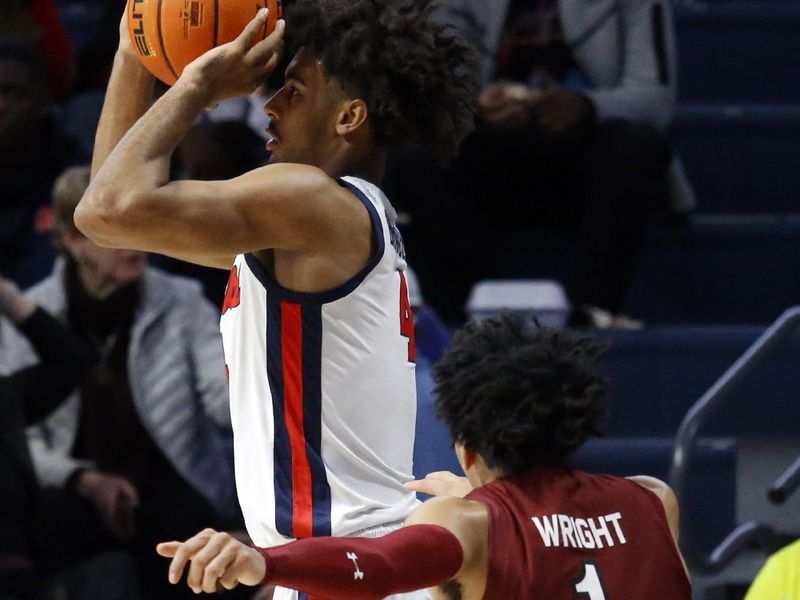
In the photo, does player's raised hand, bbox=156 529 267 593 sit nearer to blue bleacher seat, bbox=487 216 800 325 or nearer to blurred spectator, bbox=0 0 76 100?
blue bleacher seat, bbox=487 216 800 325

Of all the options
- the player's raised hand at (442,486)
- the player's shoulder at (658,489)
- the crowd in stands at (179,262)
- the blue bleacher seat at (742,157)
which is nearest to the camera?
the player's shoulder at (658,489)

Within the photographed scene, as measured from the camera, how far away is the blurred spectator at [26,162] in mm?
5547

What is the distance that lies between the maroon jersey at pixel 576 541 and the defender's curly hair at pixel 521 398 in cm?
5

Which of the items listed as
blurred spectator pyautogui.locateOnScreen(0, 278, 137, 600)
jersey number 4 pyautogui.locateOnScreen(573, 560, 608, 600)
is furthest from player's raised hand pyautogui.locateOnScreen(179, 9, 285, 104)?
blurred spectator pyautogui.locateOnScreen(0, 278, 137, 600)

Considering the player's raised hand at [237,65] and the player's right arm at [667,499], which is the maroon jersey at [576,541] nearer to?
the player's right arm at [667,499]

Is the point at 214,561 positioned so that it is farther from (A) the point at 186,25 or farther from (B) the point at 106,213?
(A) the point at 186,25

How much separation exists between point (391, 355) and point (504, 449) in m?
0.26

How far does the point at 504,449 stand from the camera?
260 centimetres

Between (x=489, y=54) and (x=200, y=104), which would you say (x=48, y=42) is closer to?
(x=489, y=54)

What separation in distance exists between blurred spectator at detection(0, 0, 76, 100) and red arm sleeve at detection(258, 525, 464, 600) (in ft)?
13.6

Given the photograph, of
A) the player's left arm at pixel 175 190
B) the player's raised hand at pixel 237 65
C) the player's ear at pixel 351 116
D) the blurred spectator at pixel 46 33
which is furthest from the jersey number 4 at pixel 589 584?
the blurred spectator at pixel 46 33

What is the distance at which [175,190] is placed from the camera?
2.54 meters

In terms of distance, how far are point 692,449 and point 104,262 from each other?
1.74 meters

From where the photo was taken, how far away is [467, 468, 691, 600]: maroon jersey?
243 cm
